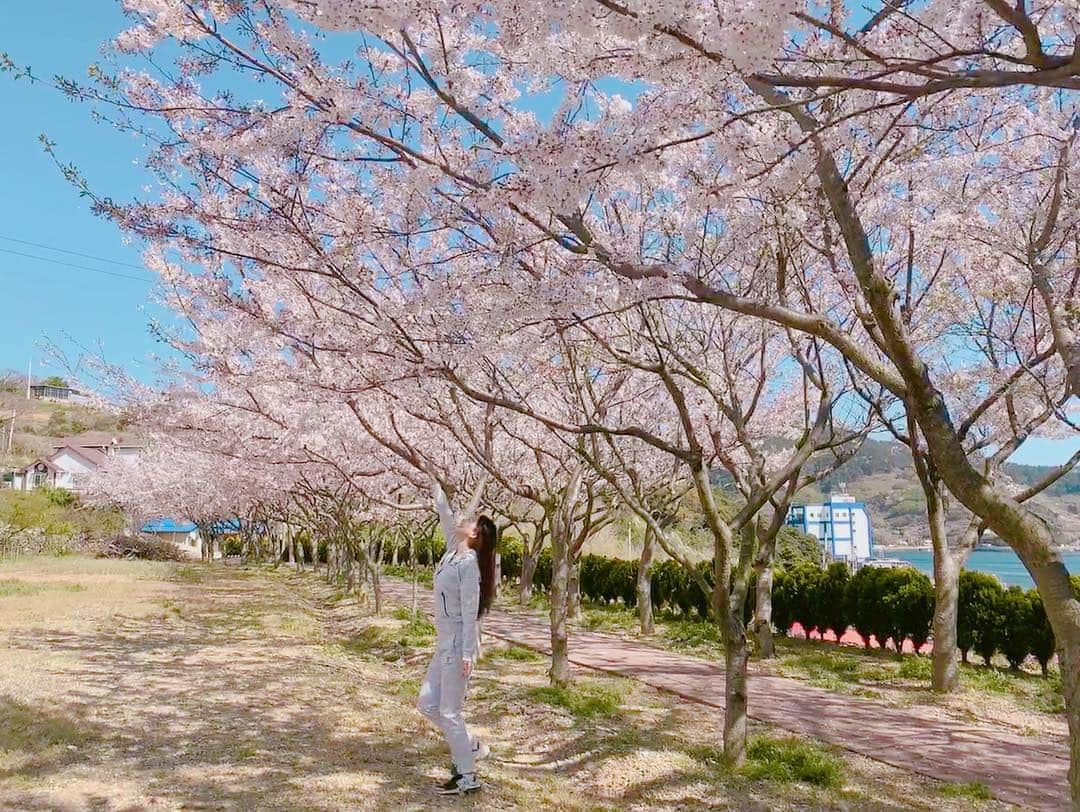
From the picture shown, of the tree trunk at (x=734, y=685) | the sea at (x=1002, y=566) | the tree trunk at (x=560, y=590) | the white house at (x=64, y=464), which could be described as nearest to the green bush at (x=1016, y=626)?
the sea at (x=1002, y=566)

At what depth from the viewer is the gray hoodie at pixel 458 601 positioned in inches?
171

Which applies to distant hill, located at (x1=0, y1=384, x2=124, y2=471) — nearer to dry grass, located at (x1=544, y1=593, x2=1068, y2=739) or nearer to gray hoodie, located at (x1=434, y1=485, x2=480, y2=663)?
dry grass, located at (x1=544, y1=593, x2=1068, y2=739)

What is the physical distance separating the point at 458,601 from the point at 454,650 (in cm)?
26

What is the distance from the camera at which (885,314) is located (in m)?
3.67

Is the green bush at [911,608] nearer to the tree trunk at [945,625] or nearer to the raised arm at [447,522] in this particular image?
the tree trunk at [945,625]

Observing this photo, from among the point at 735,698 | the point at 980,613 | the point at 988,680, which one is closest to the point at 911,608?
the point at 980,613

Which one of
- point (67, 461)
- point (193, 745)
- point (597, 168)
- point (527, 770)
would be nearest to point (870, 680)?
point (527, 770)

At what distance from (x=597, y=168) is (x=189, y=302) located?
5811 millimetres

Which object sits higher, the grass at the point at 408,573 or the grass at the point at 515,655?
the grass at the point at 408,573

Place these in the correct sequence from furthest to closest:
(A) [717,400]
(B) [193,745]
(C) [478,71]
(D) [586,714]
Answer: (D) [586,714] < (A) [717,400] < (B) [193,745] < (C) [478,71]

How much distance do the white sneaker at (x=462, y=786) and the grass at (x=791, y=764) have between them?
189cm

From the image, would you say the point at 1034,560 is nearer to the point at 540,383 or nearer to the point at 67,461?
the point at 540,383

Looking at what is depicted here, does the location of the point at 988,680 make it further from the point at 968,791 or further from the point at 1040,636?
the point at 968,791

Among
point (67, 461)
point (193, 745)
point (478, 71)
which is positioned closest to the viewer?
point (478, 71)
